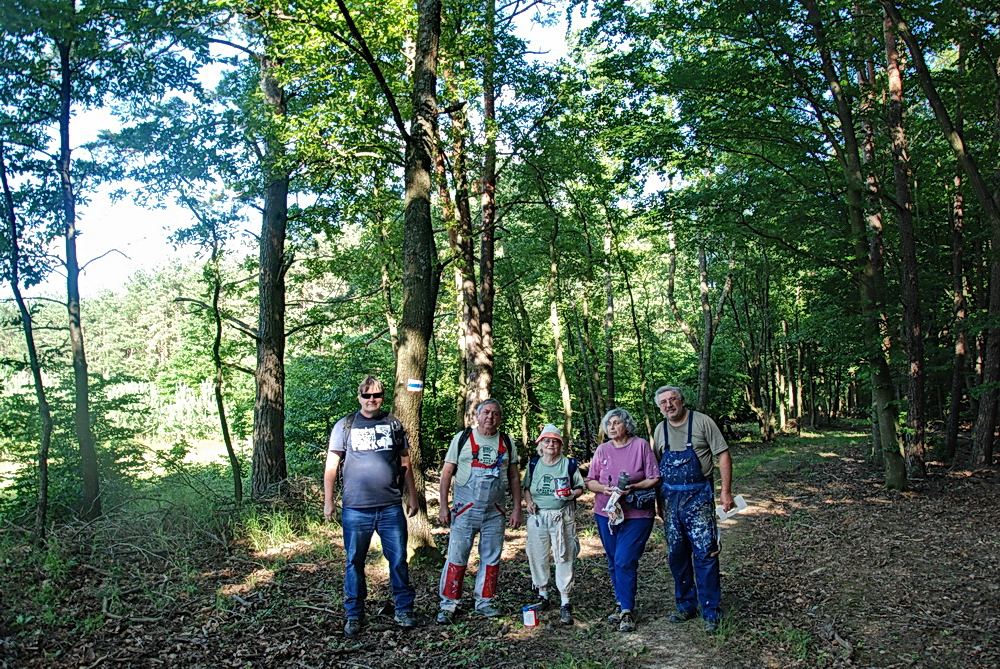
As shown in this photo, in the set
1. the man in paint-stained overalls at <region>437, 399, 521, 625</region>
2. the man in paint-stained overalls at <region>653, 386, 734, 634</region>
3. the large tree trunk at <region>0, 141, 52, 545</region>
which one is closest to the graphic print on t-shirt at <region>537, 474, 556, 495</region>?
the man in paint-stained overalls at <region>437, 399, 521, 625</region>

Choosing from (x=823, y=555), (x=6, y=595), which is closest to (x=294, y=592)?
(x=6, y=595)

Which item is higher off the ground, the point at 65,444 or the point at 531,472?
the point at 65,444

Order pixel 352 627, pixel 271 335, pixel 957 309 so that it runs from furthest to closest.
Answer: pixel 957 309
pixel 271 335
pixel 352 627

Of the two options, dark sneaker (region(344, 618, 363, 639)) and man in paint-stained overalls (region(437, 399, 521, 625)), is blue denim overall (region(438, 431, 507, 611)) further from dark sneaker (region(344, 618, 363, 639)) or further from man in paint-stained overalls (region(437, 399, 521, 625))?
dark sneaker (region(344, 618, 363, 639))

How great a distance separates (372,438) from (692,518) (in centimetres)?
249

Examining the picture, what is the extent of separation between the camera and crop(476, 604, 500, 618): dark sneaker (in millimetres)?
5012

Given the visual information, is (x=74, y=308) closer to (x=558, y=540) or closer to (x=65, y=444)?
(x=65, y=444)

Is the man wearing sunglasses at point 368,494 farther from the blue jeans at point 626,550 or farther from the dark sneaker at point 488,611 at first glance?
the blue jeans at point 626,550

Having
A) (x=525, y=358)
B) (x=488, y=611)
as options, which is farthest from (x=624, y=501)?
(x=525, y=358)

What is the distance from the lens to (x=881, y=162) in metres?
11.9

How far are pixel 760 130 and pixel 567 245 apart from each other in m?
6.46

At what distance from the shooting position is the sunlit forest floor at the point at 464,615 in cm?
423

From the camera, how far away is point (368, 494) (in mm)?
4676

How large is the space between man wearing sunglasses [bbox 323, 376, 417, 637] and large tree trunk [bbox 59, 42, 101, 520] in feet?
13.6
